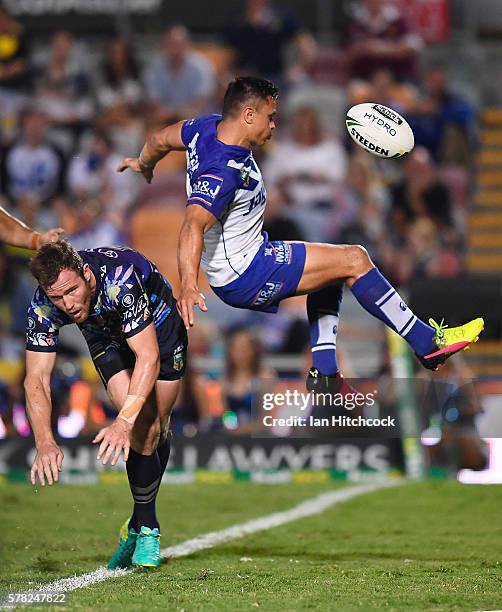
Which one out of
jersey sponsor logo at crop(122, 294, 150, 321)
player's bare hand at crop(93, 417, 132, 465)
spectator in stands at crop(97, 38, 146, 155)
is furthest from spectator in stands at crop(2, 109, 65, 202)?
player's bare hand at crop(93, 417, 132, 465)

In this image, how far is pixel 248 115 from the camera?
789 centimetres

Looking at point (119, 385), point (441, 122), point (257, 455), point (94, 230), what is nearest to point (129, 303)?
point (119, 385)

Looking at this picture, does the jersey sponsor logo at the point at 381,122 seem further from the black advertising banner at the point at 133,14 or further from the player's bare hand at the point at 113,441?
the black advertising banner at the point at 133,14

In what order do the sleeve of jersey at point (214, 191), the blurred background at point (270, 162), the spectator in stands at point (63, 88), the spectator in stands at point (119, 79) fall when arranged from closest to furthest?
the sleeve of jersey at point (214, 191) → the blurred background at point (270, 162) → the spectator in stands at point (119, 79) → the spectator in stands at point (63, 88)

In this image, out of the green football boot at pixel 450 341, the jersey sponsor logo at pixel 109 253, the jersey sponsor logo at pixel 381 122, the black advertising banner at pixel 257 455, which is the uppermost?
the jersey sponsor logo at pixel 381 122

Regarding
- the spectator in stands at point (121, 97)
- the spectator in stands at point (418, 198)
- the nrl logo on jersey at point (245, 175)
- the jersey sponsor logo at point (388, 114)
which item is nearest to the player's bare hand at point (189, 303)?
the nrl logo on jersey at point (245, 175)

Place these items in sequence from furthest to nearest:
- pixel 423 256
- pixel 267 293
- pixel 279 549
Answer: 1. pixel 423 256
2. pixel 279 549
3. pixel 267 293

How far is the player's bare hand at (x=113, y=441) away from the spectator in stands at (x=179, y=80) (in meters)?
11.2

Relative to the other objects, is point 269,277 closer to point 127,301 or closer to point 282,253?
point 282,253

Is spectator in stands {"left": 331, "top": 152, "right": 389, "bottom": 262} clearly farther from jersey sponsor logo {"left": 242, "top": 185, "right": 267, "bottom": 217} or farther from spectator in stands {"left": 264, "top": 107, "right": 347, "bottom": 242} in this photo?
jersey sponsor logo {"left": 242, "top": 185, "right": 267, "bottom": 217}

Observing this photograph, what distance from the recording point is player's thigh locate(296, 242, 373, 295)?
8250mm

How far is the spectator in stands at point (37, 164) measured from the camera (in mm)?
17297

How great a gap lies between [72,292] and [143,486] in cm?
155

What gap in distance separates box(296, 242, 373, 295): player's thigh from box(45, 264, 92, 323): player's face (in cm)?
157
